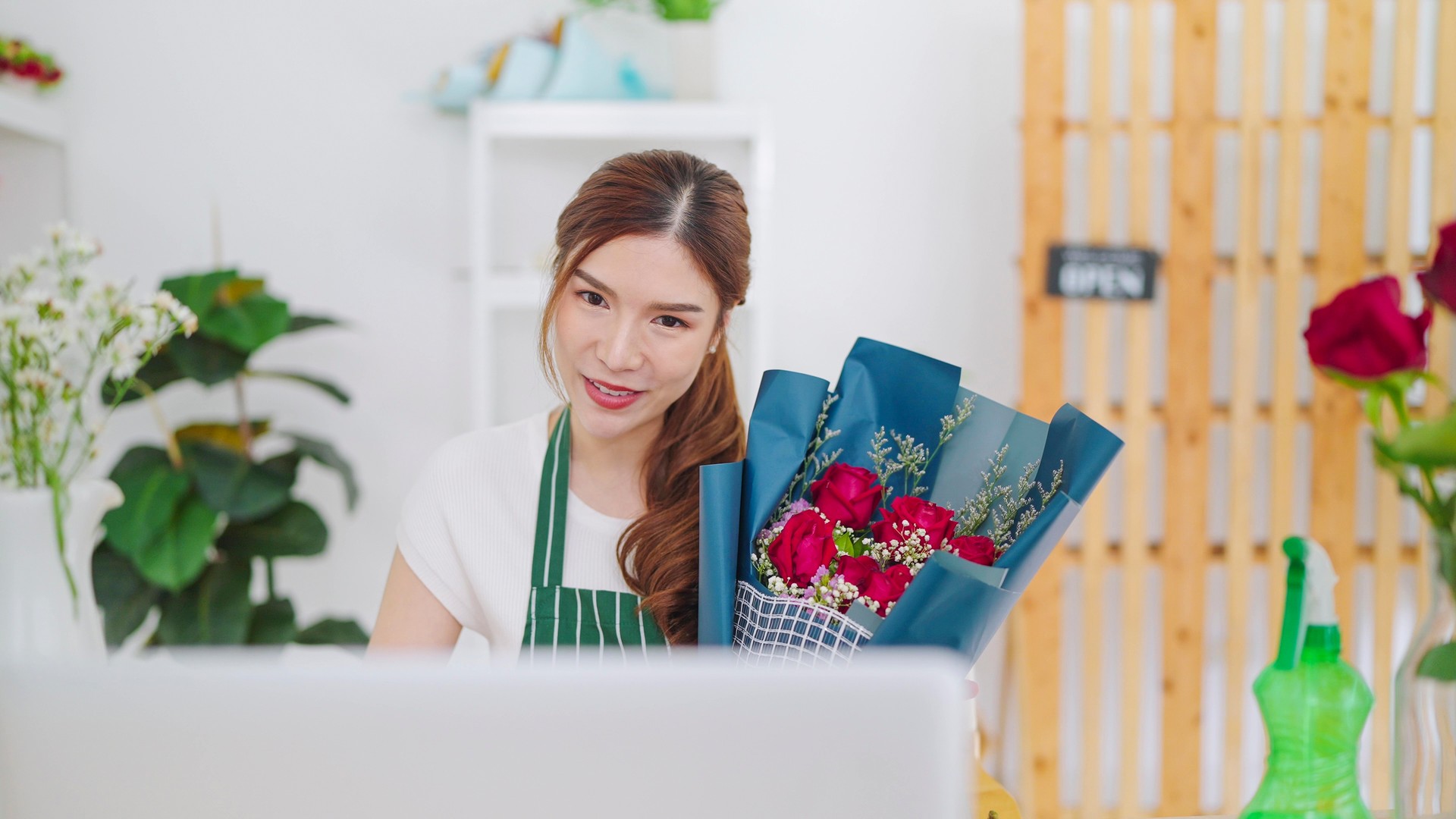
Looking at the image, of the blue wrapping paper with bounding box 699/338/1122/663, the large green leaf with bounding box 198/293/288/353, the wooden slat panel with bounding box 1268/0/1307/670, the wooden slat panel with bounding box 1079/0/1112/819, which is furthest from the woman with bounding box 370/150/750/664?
the wooden slat panel with bounding box 1268/0/1307/670

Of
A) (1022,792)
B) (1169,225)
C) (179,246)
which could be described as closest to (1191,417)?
(1169,225)

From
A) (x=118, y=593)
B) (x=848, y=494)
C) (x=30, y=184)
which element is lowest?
(x=118, y=593)

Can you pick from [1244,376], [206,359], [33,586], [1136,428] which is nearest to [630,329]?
[33,586]

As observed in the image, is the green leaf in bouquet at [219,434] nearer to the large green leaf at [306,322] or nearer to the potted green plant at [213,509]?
the potted green plant at [213,509]

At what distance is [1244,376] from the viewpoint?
2592 mm

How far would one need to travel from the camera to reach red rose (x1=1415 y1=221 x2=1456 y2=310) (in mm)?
643

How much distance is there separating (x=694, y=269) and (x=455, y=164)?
5.75 feet

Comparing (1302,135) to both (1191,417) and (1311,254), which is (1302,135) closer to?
(1311,254)

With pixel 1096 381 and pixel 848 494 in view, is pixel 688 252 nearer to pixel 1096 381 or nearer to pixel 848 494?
pixel 848 494

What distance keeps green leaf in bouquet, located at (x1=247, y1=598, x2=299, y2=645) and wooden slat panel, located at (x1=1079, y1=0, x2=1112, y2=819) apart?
1.91 meters

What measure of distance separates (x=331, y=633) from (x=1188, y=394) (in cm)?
216

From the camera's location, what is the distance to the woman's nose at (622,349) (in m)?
1.09

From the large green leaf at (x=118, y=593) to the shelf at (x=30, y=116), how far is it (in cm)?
100

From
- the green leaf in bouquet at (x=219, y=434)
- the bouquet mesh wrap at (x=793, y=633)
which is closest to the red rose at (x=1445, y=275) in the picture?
the bouquet mesh wrap at (x=793, y=633)
